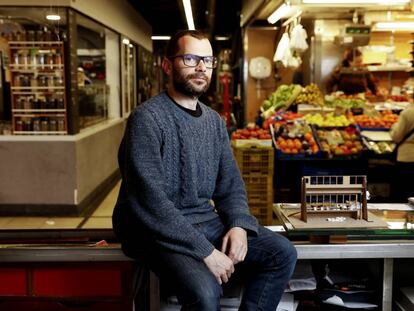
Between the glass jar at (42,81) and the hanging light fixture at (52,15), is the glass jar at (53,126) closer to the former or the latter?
the glass jar at (42,81)

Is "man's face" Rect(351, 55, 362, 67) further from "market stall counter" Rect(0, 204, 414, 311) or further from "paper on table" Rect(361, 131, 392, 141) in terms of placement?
"market stall counter" Rect(0, 204, 414, 311)

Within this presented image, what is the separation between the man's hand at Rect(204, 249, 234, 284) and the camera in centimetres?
206

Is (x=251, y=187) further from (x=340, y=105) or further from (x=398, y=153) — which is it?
(x=340, y=105)

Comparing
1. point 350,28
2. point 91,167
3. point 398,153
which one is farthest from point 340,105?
point 91,167

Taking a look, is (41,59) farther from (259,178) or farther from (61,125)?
(259,178)

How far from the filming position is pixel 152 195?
2.09 metres

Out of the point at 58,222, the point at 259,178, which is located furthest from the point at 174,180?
the point at 58,222

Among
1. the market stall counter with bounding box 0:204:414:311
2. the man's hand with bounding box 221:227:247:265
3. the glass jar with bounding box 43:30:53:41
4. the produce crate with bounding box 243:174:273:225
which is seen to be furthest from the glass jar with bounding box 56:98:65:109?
the man's hand with bounding box 221:227:247:265

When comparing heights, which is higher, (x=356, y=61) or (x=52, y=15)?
(x=52, y=15)

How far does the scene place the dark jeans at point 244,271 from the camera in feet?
6.50

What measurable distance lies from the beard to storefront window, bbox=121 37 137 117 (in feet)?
28.1

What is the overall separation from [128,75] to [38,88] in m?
5.13

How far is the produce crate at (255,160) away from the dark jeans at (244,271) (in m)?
3.15

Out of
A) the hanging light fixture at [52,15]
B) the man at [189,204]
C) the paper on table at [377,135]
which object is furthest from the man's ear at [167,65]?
the hanging light fixture at [52,15]
